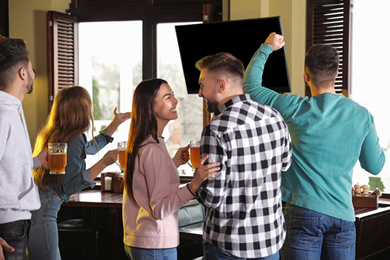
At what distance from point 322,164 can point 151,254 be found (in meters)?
0.80

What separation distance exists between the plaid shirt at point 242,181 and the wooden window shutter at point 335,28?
2.68 m

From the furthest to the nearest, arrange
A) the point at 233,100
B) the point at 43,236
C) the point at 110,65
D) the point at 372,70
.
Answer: the point at 110,65, the point at 372,70, the point at 43,236, the point at 233,100

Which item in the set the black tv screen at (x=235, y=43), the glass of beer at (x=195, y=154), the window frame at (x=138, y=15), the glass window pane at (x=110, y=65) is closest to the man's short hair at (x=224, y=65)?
the glass of beer at (x=195, y=154)

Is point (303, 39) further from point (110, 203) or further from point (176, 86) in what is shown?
point (110, 203)

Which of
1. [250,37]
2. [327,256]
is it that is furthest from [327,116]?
[250,37]

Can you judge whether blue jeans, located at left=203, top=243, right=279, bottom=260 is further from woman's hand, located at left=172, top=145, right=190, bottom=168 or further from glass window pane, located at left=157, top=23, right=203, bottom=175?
glass window pane, located at left=157, top=23, right=203, bottom=175

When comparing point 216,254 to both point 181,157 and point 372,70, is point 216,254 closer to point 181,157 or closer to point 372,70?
point 181,157

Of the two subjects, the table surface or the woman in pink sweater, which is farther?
the table surface

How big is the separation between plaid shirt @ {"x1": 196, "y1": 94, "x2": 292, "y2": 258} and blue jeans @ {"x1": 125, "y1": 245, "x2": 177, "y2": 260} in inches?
8.7

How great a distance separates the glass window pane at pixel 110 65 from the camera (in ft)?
16.8

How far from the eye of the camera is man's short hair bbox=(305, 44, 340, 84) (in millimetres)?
2201

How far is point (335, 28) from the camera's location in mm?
4418

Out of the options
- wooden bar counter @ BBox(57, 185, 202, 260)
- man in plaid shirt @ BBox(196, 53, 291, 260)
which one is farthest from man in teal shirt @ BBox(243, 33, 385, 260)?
wooden bar counter @ BBox(57, 185, 202, 260)

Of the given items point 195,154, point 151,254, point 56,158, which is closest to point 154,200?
point 151,254
